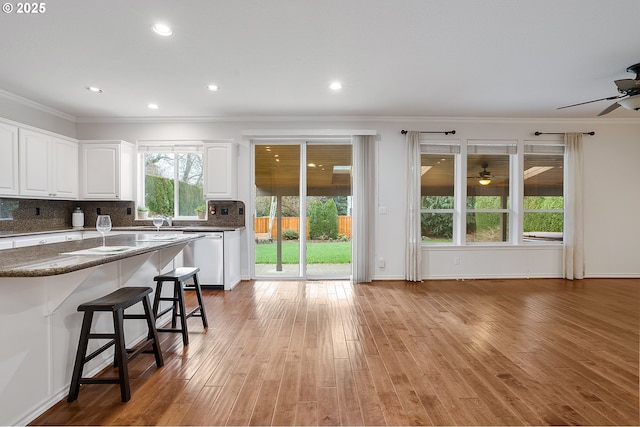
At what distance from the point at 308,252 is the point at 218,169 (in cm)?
202

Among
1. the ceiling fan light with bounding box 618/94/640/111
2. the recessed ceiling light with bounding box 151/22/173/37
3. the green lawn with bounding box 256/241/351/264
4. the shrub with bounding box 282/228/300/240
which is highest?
the recessed ceiling light with bounding box 151/22/173/37

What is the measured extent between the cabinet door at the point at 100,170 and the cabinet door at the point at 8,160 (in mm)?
995

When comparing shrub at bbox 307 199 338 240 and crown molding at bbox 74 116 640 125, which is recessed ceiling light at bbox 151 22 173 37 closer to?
crown molding at bbox 74 116 640 125

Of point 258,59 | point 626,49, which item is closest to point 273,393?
point 258,59

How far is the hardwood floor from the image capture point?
1.78 metres

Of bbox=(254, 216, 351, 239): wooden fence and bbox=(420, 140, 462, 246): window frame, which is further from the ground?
bbox=(420, 140, 462, 246): window frame

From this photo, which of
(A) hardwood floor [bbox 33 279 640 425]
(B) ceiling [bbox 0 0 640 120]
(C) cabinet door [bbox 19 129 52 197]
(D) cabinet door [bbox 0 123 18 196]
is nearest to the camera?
(A) hardwood floor [bbox 33 279 640 425]

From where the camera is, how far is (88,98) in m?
4.23

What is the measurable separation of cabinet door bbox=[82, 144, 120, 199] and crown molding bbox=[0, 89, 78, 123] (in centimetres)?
61

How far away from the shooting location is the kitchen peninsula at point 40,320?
1558 mm

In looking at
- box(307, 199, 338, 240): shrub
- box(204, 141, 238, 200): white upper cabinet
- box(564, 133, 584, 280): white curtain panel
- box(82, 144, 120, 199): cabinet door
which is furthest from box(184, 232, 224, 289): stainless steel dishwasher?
box(564, 133, 584, 280): white curtain panel

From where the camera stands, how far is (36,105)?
14.6 ft

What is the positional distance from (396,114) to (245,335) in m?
3.94

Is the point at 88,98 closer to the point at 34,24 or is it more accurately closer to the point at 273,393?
the point at 34,24
